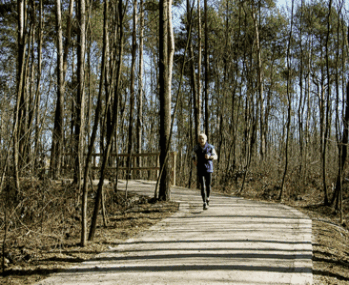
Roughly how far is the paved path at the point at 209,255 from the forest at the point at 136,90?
118 cm

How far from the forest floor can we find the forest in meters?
0.41

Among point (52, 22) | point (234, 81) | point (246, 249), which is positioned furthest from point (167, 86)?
point (234, 81)

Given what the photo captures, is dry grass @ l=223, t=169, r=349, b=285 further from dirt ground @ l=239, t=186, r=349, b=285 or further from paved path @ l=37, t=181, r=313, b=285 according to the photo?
paved path @ l=37, t=181, r=313, b=285

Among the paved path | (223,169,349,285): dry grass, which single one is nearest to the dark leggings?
the paved path

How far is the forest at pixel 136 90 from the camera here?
7.77 m

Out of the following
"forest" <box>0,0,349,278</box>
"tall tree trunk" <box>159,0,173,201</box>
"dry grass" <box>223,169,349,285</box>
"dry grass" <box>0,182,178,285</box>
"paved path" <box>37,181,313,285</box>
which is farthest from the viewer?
"tall tree trunk" <box>159,0,173,201</box>

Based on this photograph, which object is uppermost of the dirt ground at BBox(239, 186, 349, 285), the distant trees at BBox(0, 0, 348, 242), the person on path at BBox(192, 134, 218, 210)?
the distant trees at BBox(0, 0, 348, 242)

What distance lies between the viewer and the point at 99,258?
5.77 m

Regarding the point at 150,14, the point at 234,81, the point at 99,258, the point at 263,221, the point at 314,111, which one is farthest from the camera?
the point at 314,111

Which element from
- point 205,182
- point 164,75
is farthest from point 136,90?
point 205,182

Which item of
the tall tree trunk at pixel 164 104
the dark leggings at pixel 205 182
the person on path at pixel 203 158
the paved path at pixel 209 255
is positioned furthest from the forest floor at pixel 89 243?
the person on path at pixel 203 158

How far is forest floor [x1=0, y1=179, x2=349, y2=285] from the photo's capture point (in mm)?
5266

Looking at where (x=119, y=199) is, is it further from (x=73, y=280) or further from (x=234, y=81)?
(x=234, y=81)

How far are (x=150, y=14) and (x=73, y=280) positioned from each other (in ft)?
61.9
